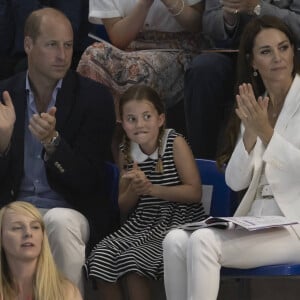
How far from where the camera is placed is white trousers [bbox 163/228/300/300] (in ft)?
12.8

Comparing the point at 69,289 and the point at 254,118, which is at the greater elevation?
the point at 254,118

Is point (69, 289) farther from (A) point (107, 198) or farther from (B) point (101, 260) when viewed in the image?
(A) point (107, 198)

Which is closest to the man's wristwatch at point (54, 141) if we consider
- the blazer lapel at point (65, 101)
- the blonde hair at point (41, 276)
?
the blazer lapel at point (65, 101)

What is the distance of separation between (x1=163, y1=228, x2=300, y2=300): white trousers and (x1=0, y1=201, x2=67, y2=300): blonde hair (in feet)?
1.32

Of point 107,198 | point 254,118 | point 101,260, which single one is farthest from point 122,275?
point 254,118

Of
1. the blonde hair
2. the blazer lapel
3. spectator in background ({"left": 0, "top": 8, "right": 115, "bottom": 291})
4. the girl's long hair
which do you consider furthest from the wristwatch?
the blonde hair

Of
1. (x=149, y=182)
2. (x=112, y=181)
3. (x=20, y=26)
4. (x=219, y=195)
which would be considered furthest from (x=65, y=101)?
(x=20, y=26)

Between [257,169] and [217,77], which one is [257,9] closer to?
[217,77]

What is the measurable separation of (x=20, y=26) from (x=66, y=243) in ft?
Result: 5.51

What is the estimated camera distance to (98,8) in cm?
530

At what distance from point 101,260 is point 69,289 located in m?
0.27

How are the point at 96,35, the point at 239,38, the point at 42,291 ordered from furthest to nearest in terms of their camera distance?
the point at 96,35
the point at 239,38
the point at 42,291

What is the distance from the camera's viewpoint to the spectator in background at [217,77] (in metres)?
4.89

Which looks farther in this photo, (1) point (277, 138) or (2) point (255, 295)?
(2) point (255, 295)
